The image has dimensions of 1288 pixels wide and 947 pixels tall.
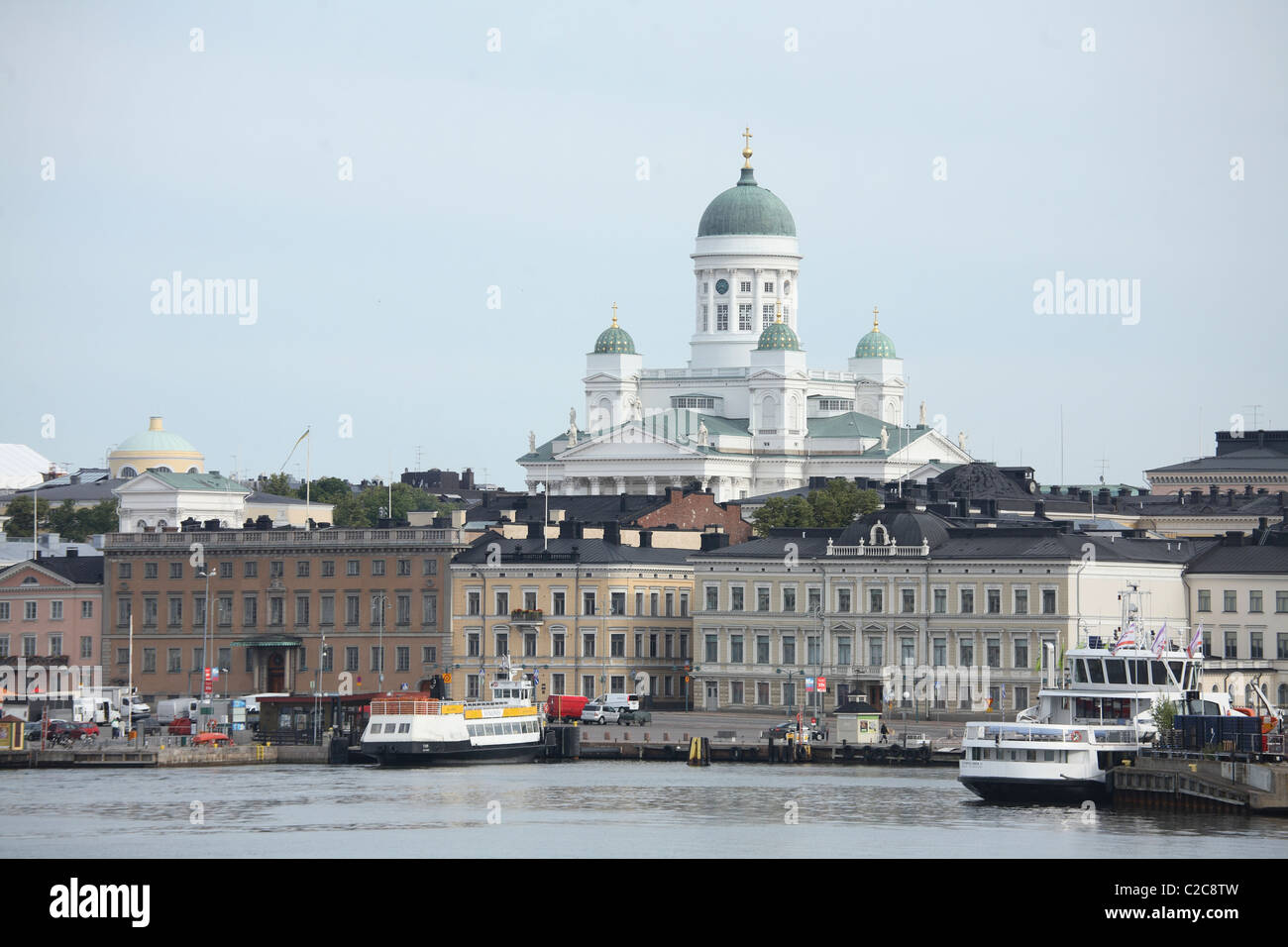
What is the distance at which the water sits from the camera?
73875 millimetres

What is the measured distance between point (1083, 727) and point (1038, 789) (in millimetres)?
2897

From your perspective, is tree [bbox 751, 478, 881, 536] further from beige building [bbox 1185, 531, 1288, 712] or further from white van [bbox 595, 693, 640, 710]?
beige building [bbox 1185, 531, 1288, 712]

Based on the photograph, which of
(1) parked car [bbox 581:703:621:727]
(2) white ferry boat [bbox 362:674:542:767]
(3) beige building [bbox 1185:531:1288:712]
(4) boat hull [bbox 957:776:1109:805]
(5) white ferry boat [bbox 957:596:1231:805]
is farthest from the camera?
(1) parked car [bbox 581:703:621:727]

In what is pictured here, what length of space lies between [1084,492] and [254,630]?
178 feet

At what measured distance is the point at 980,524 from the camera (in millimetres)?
128625

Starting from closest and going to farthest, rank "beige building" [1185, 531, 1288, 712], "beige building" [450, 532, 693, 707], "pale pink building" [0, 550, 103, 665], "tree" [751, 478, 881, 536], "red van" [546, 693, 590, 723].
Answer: "beige building" [1185, 531, 1288, 712] → "red van" [546, 693, 590, 723] → "beige building" [450, 532, 693, 707] → "pale pink building" [0, 550, 103, 665] → "tree" [751, 478, 881, 536]

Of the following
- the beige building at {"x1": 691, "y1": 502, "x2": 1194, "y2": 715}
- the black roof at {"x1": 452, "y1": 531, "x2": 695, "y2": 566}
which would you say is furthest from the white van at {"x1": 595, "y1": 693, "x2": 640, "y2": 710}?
the black roof at {"x1": 452, "y1": 531, "x2": 695, "y2": 566}

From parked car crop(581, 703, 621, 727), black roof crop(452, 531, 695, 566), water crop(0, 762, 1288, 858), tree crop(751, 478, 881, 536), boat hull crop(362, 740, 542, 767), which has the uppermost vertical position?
tree crop(751, 478, 881, 536)

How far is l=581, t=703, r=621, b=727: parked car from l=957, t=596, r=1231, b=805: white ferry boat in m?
26.5

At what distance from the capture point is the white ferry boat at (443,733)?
10144 centimetres

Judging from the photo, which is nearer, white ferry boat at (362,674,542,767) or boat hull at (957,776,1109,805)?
boat hull at (957,776,1109,805)
